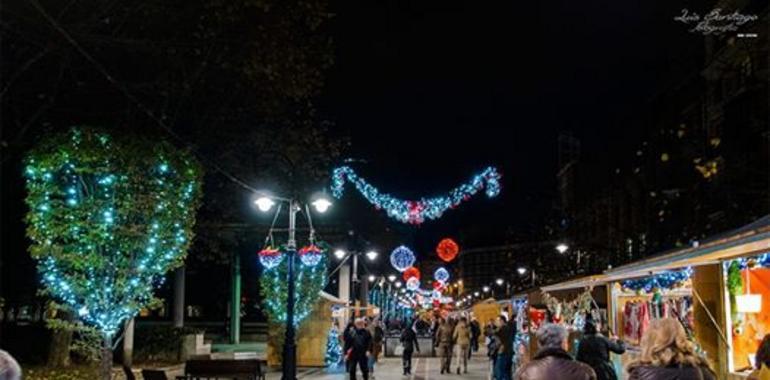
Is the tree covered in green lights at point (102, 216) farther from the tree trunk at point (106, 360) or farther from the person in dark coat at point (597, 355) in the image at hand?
the person in dark coat at point (597, 355)

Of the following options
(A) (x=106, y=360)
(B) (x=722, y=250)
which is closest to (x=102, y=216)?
(A) (x=106, y=360)

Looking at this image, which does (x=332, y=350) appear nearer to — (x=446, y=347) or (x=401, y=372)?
(x=401, y=372)

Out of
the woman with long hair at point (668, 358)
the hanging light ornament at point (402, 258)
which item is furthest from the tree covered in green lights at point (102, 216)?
the hanging light ornament at point (402, 258)

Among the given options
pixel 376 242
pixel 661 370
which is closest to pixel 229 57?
pixel 661 370

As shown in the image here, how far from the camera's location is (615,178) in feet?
204

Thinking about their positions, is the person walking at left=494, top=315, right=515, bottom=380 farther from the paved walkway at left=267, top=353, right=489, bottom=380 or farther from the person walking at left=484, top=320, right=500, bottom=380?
the paved walkway at left=267, top=353, right=489, bottom=380

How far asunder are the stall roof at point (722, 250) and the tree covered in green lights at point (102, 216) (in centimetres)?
813

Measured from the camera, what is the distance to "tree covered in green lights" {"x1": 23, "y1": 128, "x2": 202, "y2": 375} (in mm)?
14508

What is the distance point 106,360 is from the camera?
14.9 metres

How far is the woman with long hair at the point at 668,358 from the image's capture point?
5.12 metres

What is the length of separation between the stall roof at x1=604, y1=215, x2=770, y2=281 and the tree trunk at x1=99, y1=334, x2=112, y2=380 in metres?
8.96

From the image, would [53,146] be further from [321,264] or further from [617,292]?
[321,264]

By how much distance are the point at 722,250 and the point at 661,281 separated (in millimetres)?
3514

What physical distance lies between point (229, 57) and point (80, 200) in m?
4.84
